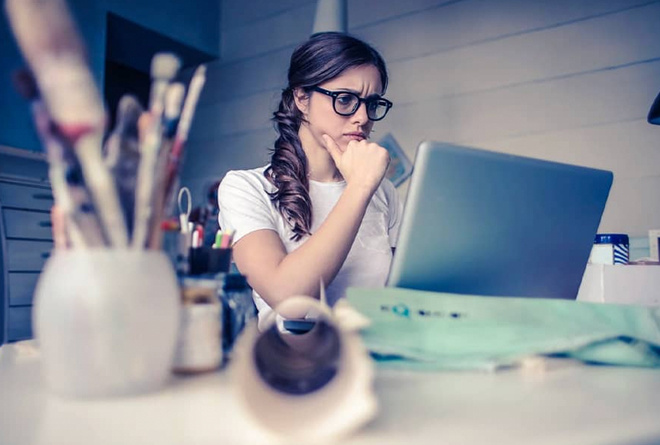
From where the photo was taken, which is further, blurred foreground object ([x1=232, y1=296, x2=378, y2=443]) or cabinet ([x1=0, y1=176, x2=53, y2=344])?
cabinet ([x1=0, y1=176, x2=53, y2=344])

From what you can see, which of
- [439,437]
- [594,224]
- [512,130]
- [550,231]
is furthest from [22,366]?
[512,130]

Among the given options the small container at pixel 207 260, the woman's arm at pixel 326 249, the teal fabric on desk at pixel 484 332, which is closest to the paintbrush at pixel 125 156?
the small container at pixel 207 260

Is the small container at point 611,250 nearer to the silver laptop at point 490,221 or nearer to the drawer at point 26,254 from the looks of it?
the silver laptop at point 490,221

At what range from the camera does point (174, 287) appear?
47 cm

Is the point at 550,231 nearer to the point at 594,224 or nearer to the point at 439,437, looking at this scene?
the point at 594,224

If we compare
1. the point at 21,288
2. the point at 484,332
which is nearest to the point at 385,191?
the point at 484,332

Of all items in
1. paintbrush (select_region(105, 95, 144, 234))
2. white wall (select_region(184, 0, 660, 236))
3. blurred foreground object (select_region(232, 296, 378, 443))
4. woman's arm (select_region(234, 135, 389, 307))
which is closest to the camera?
blurred foreground object (select_region(232, 296, 378, 443))

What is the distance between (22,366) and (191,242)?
26 cm

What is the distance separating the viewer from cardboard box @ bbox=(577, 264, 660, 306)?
1190mm

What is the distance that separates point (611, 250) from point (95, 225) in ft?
4.07

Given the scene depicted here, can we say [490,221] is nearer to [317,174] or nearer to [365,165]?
[365,165]

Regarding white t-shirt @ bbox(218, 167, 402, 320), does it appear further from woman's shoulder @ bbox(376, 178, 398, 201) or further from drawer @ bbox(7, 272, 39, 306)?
drawer @ bbox(7, 272, 39, 306)

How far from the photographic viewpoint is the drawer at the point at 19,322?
207cm

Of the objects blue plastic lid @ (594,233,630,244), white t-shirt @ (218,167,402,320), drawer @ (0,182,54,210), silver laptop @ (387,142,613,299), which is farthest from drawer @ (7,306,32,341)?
blue plastic lid @ (594,233,630,244)
